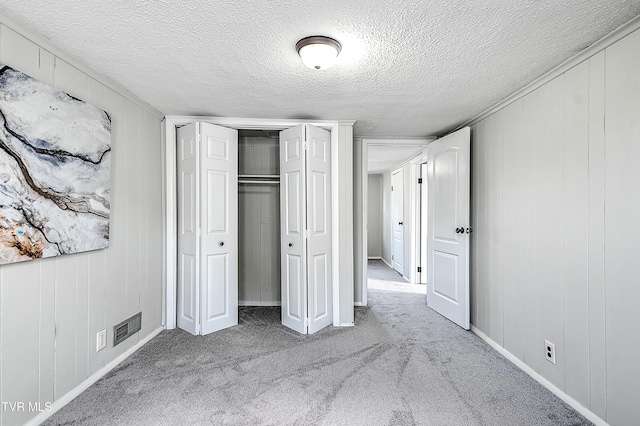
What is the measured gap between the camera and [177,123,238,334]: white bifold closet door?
287 cm

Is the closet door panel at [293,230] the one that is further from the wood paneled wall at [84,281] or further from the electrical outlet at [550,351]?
the electrical outlet at [550,351]

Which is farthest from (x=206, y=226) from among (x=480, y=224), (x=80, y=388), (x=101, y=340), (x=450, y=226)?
(x=480, y=224)

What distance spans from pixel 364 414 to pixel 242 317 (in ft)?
6.46

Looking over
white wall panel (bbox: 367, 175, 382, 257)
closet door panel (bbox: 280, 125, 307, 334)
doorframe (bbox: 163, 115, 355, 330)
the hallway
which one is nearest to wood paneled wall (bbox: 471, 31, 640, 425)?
the hallway

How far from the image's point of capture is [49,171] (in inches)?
66.7

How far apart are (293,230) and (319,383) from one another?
1411 mm

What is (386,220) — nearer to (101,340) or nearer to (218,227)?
(218,227)

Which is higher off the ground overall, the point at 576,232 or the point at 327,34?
the point at 327,34

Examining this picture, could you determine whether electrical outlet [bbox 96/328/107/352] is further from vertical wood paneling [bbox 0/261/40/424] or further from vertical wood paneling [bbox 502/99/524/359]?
vertical wood paneling [bbox 502/99/524/359]

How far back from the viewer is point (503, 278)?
261 centimetres

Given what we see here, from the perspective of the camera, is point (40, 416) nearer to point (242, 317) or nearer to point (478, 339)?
point (242, 317)

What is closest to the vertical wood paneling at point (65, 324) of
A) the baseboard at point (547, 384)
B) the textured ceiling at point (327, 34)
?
the textured ceiling at point (327, 34)

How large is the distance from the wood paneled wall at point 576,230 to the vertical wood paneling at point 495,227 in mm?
15

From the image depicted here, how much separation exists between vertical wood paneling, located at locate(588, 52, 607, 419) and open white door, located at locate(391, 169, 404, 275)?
3872 millimetres
